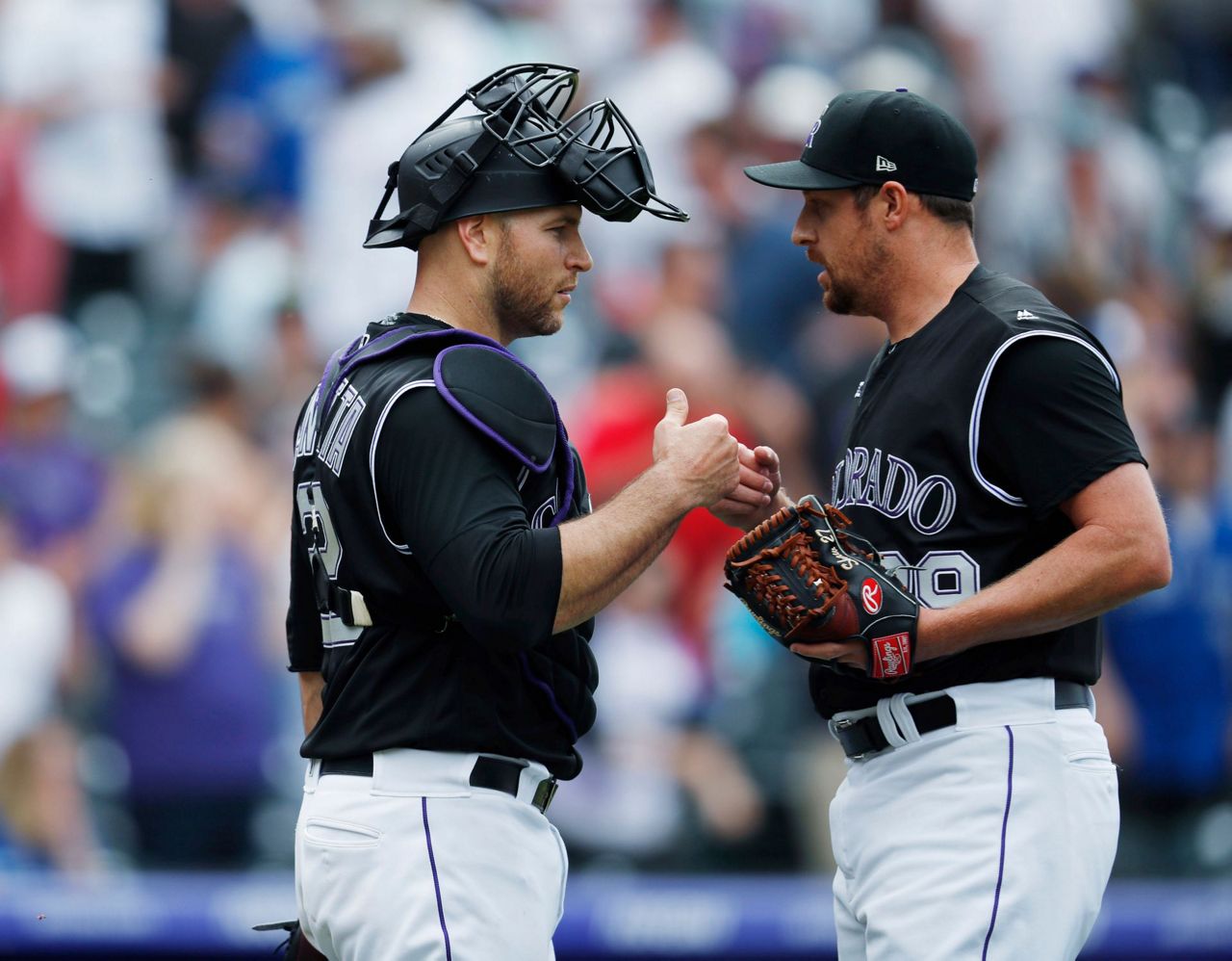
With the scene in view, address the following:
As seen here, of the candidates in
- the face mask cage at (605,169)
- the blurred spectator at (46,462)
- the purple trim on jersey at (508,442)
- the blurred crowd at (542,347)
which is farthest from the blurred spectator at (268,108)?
the purple trim on jersey at (508,442)

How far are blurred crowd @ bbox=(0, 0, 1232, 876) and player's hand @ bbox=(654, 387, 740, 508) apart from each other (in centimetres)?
364

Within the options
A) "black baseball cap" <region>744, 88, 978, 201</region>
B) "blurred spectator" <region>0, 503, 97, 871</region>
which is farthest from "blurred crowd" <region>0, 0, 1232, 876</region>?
"black baseball cap" <region>744, 88, 978, 201</region>

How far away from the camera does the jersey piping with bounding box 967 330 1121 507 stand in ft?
10.3

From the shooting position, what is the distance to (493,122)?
127 inches

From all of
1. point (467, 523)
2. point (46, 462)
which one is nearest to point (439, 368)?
point (467, 523)

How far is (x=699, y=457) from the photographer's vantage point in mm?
3068

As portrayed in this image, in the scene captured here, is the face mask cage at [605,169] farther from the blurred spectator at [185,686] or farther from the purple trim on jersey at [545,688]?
→ the blurred spectator at [185,686]

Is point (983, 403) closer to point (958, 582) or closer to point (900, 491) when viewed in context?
point (900, 491)

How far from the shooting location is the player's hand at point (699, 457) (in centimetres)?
305

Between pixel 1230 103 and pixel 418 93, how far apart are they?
16.2ft

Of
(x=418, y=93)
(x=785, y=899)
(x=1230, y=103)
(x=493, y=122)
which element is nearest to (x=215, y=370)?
(x=418, y=93)

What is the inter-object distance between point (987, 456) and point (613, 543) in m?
0.76

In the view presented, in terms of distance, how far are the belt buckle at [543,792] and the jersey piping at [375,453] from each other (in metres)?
0.52

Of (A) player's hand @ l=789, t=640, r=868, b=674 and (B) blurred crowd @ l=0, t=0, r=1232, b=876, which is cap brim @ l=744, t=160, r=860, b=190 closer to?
(A) player's hand @ l=789, t=640, r=868, b=674
